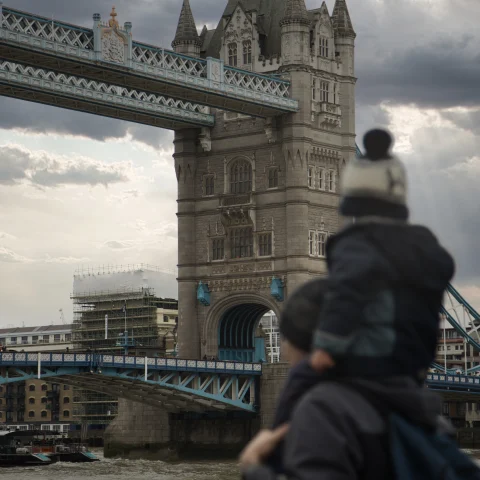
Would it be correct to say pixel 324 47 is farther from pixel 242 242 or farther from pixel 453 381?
pixel 453 381

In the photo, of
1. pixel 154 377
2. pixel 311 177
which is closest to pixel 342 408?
pixel 154 377

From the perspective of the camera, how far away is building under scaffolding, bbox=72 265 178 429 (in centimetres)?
10306

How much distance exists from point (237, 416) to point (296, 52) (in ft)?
58.7

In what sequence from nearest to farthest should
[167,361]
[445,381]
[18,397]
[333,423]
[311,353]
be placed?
[333,423], [311,353], [167,361], [445,381], [18,397]

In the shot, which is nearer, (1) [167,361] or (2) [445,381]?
(1) [167,361]

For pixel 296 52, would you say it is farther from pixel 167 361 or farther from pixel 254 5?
pixel 167 361

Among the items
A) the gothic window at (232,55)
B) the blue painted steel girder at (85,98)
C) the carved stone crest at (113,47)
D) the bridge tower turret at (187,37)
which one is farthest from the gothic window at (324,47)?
the carved stone crest at (113,47)

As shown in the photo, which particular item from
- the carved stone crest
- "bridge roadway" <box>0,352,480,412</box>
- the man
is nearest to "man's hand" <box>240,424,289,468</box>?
the man

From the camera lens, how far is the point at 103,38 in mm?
51906

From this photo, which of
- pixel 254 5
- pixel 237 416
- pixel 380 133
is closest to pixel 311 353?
pixel 380 133

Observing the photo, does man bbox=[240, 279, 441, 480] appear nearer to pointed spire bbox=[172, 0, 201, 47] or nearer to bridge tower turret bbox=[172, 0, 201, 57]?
bridge tower turret bbox=[172, 0, 201, 57]

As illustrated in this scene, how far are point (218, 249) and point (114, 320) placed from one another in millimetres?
43539

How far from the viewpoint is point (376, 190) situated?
16.3 ft

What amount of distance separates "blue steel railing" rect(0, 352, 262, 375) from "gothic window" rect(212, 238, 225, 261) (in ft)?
20.3
